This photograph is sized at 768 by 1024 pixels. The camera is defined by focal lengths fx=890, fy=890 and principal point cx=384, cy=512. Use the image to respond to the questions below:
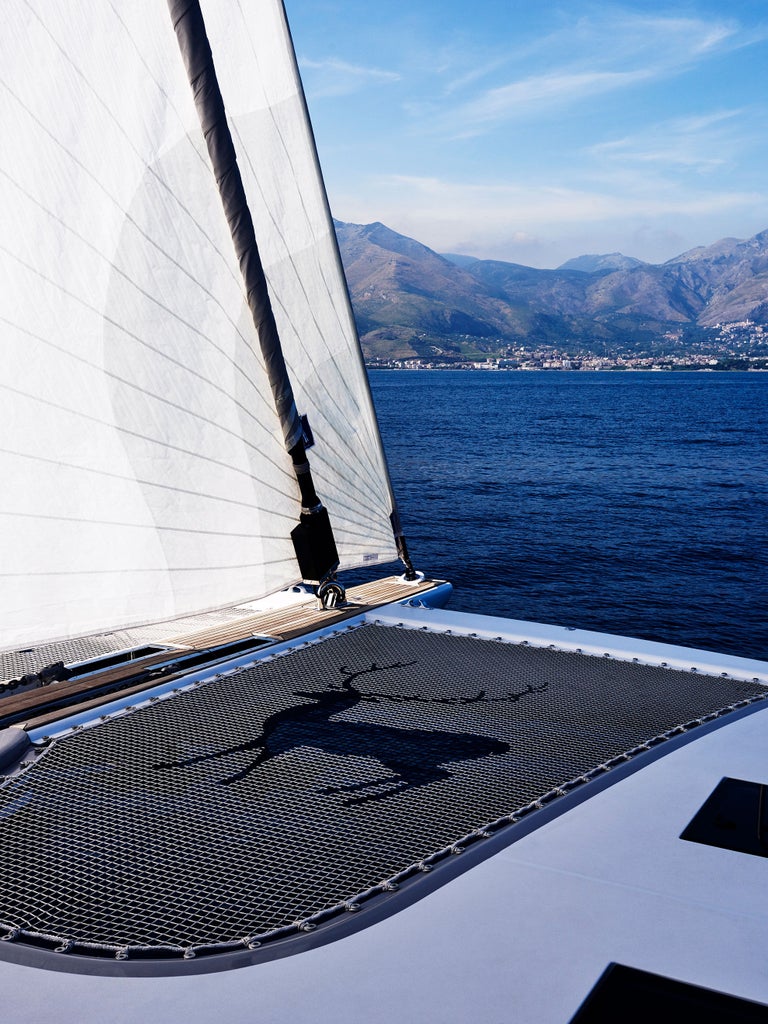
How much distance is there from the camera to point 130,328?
662cm

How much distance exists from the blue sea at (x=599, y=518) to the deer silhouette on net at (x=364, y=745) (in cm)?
2097

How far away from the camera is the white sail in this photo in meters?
5.95

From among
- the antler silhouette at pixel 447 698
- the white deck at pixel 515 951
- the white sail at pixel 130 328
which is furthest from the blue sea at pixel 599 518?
the white deck at pixel 515 951

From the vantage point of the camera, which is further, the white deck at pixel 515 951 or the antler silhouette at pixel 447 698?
the antler silhouette at pixel 447 698

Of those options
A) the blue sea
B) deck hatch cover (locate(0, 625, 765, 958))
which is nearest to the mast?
deck hatch cover (locate(0, 625, 765, 958))

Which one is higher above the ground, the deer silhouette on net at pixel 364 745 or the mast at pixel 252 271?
the mast at pixel 252 271

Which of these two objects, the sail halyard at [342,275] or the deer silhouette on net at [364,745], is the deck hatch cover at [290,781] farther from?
the sail halyard at [342,275]

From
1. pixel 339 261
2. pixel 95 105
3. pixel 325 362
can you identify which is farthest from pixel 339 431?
pixel 95 105

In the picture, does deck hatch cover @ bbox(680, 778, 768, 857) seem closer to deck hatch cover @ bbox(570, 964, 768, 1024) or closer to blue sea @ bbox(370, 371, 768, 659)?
deck hatch cover @ bbox(570, 964, 768, 1024)

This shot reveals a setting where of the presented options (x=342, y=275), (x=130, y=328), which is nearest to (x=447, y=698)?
(x=130, y=328)

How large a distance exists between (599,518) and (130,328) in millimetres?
37251

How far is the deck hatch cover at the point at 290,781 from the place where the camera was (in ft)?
11.3

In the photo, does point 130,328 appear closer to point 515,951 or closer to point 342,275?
point 342,275

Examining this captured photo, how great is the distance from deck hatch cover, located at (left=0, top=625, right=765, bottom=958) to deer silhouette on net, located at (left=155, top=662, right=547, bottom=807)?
0.02 m
